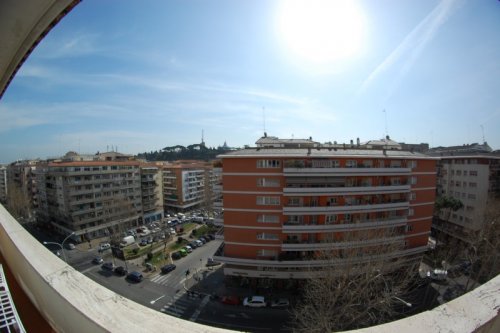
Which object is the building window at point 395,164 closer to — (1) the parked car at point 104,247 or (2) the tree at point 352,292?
(2) the tree at point 352,292

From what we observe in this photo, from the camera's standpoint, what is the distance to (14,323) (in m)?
1.65

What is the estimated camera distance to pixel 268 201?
50.9 ft

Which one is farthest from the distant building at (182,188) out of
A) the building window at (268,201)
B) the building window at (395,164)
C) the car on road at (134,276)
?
the building window at (395,164)

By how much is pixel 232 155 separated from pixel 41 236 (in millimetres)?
30663

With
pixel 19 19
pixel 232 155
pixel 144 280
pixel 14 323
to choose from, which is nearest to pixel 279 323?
pixel 232 155

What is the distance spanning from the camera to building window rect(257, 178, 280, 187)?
15.5 m

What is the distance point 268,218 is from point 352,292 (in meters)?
7.51

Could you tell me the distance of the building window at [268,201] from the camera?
A: 15.5m

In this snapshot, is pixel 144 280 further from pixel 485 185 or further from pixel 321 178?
pixel 485 185

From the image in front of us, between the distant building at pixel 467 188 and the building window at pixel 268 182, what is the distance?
17.9 m

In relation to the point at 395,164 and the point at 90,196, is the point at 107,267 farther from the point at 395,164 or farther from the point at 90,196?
the point at 395,164

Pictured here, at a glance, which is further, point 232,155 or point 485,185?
point 485,185

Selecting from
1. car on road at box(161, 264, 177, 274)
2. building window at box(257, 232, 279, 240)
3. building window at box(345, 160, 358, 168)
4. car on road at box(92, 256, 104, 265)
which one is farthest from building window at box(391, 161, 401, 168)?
car on road at box(92, 256, 104, 265)

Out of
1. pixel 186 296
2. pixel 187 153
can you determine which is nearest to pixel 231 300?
pixel 186 296
